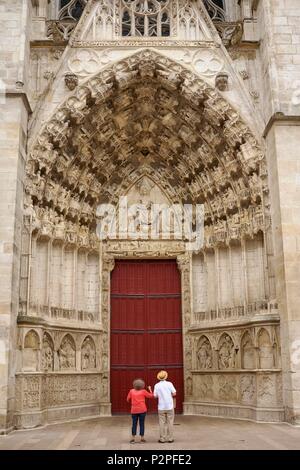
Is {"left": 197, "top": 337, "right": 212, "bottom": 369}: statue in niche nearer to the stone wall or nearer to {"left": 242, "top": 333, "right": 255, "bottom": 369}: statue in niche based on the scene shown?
{"left": 242, "top": 333, "right": 255, "bottom": 369}: statue in niche

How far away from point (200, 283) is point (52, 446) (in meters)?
5.43

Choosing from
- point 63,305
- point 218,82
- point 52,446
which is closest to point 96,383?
point 63,305

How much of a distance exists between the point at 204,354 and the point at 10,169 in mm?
5435

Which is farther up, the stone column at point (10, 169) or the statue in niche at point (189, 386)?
the stone column at point (10, 169)

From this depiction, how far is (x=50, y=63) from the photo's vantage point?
34.7 ft

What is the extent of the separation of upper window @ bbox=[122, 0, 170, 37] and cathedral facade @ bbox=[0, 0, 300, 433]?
47 millimetres

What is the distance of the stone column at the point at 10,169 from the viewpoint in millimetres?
8055

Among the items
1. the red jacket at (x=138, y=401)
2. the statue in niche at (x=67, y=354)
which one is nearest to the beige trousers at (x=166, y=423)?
the red jacket at (x=138, y=401)

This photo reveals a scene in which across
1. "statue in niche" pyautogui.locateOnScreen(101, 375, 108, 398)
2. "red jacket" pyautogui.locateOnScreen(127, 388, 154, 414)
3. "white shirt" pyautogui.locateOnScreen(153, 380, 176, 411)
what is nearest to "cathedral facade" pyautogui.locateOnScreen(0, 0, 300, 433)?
"statue in niche" pyautogui.locateOnScreen(101, 375, 108, 398)

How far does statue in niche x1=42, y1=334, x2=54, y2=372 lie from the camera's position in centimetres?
922

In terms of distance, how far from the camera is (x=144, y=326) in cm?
1111

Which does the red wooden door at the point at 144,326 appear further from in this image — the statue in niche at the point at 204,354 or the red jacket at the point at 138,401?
the red jacket at the point at 138,401

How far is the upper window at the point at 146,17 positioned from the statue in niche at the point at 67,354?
6683 millimetres
